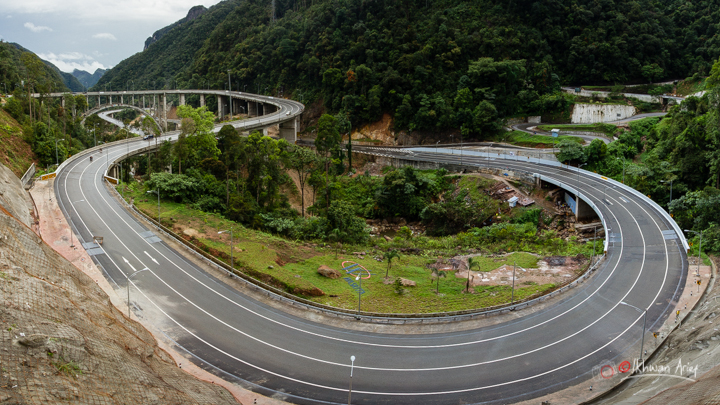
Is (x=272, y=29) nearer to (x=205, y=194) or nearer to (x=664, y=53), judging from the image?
(x=205, y=194)

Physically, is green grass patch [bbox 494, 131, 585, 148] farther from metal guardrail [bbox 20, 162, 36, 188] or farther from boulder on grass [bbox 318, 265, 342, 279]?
metal guardrail [bbox 20, 162, 36, 188]

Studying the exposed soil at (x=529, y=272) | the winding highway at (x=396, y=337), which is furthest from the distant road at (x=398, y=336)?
the exposed soil at (x=529, y=272)

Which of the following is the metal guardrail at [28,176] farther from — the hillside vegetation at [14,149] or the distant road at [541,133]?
the distant road at [541,133]

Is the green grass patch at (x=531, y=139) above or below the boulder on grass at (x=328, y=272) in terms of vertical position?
above

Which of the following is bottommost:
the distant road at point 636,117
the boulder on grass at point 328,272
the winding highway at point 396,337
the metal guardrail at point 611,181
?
the winding highway at point 396,337

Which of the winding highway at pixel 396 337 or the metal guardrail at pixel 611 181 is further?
the metal guardrail at pixel 611 181

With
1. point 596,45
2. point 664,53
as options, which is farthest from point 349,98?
point 664,53
